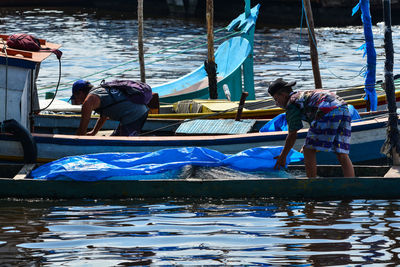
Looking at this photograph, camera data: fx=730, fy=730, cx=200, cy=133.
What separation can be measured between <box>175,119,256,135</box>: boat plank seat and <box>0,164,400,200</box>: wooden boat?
98.9 inches

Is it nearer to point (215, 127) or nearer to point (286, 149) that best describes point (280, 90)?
point (286, 149)

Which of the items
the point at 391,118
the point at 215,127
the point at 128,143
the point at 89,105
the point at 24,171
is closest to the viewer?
the point at 391,118

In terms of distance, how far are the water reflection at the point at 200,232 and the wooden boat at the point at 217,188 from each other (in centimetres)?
12

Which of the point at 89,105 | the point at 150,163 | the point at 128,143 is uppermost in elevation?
the point at 89,105

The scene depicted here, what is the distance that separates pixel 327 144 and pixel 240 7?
30245mm

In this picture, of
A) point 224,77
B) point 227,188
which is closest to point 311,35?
point 224,77

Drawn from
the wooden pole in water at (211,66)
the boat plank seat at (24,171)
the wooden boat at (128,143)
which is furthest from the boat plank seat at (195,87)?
the boat plank seat at (24,171)

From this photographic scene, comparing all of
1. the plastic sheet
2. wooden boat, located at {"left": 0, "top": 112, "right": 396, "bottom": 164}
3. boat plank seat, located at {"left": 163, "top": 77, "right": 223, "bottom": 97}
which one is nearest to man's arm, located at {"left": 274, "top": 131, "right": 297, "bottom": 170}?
the plastic sheet

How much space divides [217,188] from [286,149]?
98 centimetres

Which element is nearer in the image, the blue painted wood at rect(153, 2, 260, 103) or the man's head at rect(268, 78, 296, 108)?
the man's head at rect(268, 78, 296, 108)

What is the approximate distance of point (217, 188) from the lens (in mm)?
8977

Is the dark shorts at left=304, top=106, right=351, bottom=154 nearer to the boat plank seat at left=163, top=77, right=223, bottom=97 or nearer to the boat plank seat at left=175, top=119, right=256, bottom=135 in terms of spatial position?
the boat plank seat at left=175, top=119, right=256, bottom=135

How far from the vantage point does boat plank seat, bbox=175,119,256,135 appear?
1153 cm

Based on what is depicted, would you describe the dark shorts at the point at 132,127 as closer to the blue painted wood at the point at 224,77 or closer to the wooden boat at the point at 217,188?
the wooden boat at the point at 217,188
